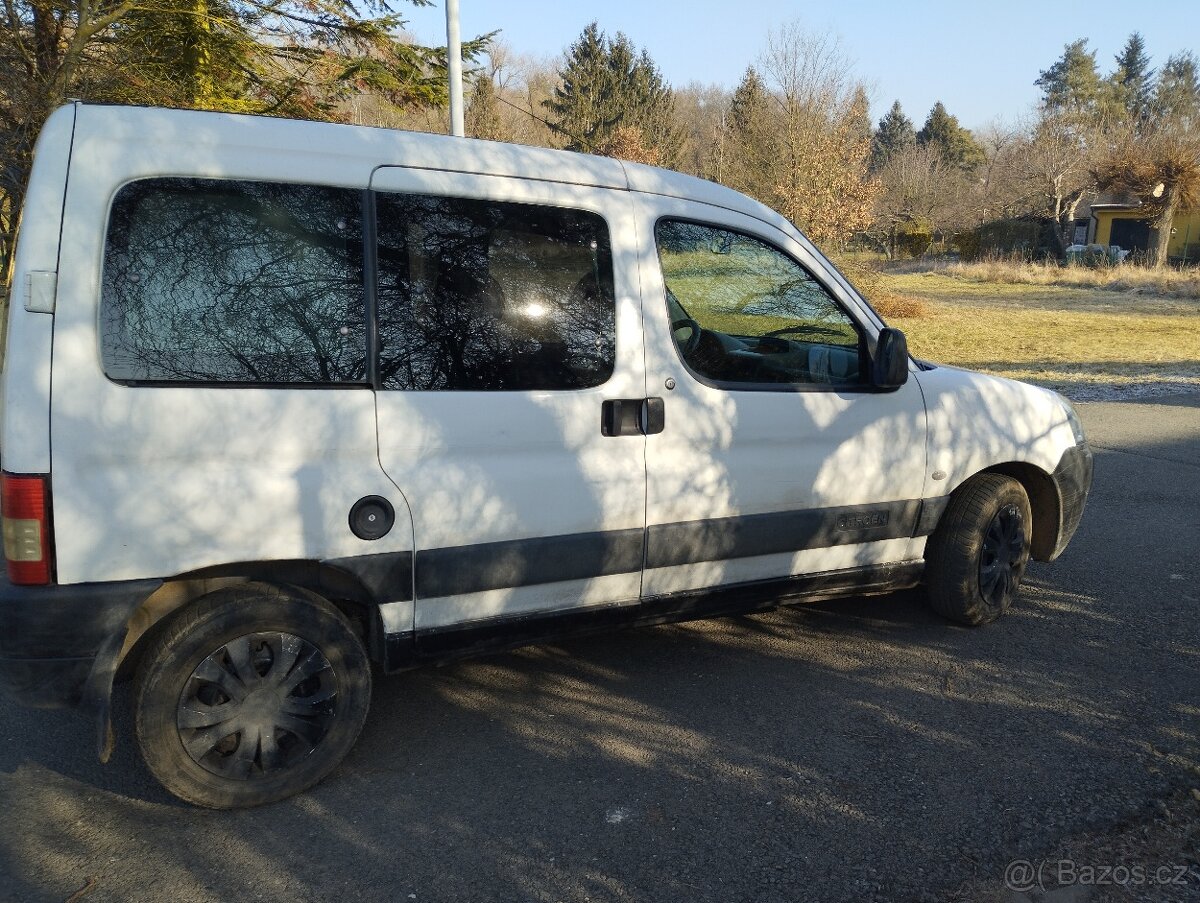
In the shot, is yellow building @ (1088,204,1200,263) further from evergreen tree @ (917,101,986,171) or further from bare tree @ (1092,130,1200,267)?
evergreen tree @ (917,101,986,171)

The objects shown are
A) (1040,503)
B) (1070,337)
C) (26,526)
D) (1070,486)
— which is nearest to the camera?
(26,526)

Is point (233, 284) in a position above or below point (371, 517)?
above

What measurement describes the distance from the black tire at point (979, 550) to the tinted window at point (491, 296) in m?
2.04

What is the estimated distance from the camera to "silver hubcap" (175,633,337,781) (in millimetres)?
3219

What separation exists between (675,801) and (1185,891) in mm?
1519

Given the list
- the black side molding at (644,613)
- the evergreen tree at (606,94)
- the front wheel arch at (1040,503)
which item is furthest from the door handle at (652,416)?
the evergreen tree at (606,94)

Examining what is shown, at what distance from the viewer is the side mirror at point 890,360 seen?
4.16 meters

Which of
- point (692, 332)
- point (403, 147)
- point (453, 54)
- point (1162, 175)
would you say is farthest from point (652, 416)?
point (1162, 175)

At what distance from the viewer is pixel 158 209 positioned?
3.03 metres

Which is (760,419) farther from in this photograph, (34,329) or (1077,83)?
(1077,83)

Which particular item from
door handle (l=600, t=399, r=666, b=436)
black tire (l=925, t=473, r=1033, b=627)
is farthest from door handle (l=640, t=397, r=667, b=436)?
black tire (l=925, t=473, r=1033, b=627)

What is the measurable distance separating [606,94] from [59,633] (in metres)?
44.0

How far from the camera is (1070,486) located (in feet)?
16.3

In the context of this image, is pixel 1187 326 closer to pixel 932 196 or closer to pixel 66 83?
pixel 66 83
